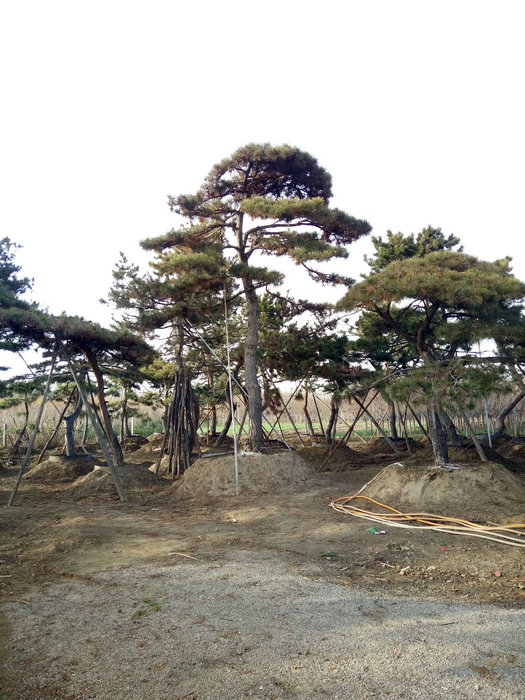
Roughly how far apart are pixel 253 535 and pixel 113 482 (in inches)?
187

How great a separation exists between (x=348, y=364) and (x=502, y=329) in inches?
263

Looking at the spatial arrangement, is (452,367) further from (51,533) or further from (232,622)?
(51,533)

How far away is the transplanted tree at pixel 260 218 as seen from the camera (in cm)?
999

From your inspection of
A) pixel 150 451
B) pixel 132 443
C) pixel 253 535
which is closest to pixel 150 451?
pixel 150 451

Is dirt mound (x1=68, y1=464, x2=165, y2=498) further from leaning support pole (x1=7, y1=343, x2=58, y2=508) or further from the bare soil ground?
leaning support pole (x1=7, y1=343, x2=58, y2=508)

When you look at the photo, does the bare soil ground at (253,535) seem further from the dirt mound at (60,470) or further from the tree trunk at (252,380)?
the tree trunk at (252,380)

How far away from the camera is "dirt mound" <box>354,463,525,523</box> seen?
6.22 metres

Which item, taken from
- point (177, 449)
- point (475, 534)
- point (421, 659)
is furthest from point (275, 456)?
point (421, 659)

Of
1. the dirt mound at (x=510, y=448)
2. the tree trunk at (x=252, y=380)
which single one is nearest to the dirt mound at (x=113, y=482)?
the tree trunk at (x=252, y=380)

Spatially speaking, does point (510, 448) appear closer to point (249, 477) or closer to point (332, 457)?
point (332, 457)

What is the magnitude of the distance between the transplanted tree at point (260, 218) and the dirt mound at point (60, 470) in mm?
4300

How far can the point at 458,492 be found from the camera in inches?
262

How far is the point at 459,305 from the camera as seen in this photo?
8.34 metres

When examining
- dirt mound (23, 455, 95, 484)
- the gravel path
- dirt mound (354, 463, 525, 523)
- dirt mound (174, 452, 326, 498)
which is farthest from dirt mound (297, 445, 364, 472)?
the gravel path
